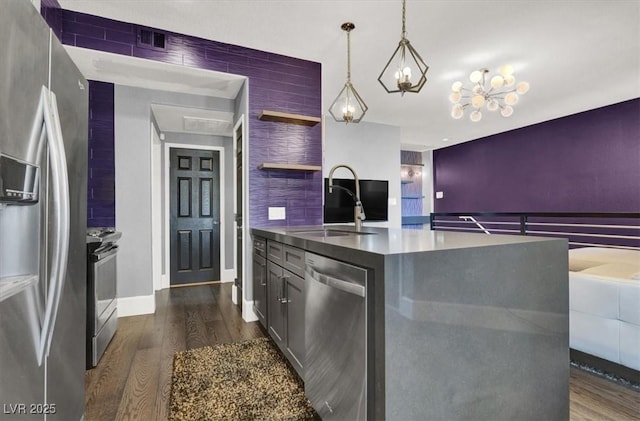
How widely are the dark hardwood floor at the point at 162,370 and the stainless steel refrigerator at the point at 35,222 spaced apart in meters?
0.62

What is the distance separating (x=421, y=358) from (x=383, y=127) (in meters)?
5.23

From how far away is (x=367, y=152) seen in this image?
5645mm

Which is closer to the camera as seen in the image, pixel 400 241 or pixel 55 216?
pixel 55 216

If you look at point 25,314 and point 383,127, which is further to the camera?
point 383,127

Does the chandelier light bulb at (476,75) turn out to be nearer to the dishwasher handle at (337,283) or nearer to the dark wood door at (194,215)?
the dishwasher handle at (337,283)

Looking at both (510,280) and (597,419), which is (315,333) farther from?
(597,419)

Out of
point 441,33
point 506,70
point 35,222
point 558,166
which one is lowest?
point 35,222

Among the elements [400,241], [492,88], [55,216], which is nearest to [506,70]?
[492,88]

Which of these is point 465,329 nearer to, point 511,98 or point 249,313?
point 249,313

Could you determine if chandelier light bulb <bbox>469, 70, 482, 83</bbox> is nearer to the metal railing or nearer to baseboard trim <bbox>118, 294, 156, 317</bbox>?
the metal railing

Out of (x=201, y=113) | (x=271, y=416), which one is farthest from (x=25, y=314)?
(x=201, y=113)

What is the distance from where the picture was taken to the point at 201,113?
3697mm

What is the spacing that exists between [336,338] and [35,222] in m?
1.10

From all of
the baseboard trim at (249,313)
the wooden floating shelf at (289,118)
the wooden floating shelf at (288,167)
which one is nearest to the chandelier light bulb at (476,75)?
the wooden floating shelf at (289,118)
